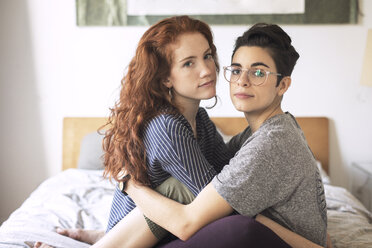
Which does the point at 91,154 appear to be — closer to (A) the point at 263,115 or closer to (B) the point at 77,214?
(B) the point at 77,214

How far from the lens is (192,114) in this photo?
5.13 ft

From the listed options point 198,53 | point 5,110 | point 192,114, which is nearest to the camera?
point 198,53

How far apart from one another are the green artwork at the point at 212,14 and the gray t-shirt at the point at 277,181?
1882 mm

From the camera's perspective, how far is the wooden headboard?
3.00 metres

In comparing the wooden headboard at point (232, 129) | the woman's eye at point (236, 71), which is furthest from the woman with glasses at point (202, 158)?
the wooden headboard at point (232, 129)

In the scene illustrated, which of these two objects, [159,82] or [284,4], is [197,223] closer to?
[159,82]

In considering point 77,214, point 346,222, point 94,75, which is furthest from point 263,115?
point 94,75

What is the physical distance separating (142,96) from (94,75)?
175 centimetres

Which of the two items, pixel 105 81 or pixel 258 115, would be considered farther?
pixel 105 81

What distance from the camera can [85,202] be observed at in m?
2.16

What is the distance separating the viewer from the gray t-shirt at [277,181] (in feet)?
3.71

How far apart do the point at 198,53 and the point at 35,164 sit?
218 cm

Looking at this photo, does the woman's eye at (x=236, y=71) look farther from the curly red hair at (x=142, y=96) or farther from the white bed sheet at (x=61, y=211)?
the white bed sheet at (x=61, y=211)

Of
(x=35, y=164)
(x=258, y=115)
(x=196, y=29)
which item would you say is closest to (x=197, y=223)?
(x=258, y=115)
